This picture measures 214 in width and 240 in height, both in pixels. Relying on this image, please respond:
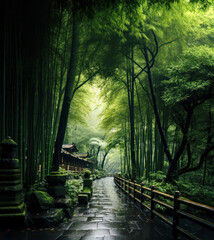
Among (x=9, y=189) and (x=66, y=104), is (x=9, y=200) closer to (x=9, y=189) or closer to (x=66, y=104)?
(x=9, y=189)

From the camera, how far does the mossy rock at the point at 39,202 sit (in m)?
3.51

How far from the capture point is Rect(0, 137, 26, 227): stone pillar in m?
3.03

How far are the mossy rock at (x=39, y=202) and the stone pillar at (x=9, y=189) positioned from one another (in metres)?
0.38

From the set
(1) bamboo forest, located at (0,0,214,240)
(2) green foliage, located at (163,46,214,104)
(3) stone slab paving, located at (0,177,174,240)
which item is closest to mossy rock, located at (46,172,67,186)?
(1) bamboo forest, located at (0,0,214,240)

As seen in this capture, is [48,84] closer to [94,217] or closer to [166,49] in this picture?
[94,217]

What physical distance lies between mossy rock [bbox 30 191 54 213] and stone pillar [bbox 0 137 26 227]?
14.8 inches

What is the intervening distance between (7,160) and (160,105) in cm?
598

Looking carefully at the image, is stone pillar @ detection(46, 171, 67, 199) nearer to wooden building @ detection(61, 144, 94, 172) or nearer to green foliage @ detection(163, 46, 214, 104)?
green foliage @ detection(163, 46, 214, 104)

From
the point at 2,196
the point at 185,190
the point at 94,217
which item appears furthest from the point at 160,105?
the point at 2,196

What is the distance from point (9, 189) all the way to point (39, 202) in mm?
746

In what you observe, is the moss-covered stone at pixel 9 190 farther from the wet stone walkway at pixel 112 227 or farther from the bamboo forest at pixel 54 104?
the wet stone walkway at pixel 112 227

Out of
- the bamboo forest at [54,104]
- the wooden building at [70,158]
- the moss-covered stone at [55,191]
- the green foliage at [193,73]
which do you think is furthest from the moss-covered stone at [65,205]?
the wooden building at [70,158]

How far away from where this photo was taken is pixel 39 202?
139 inches

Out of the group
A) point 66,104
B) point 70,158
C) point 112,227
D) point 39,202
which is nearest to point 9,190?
point 39,202
